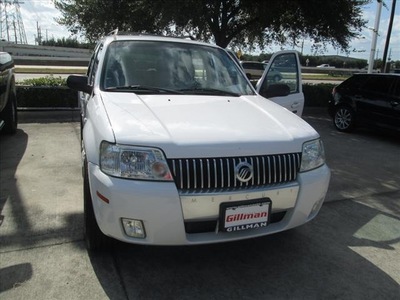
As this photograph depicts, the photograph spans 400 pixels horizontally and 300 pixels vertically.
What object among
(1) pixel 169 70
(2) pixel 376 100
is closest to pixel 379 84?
(2) pixel 376 100

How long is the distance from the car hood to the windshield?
10.7 inches

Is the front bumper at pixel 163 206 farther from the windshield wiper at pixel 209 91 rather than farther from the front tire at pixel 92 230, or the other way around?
the windshield wiper at pixel 209 91

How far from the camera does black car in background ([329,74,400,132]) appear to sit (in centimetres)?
859

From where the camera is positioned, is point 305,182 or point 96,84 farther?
point 96,84

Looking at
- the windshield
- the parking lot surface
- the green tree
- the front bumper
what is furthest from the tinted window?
the front bumper

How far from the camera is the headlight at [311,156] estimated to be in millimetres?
3210

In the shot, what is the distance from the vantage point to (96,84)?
3.97 meters

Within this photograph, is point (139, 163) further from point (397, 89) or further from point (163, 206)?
point (397, 89)

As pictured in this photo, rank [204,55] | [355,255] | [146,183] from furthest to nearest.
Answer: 1. [204,55]
2. [355,255]
3. [146,183]

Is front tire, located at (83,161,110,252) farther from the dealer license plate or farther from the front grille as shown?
the dealer license plate

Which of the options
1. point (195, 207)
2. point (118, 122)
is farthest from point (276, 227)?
point (118, 122)

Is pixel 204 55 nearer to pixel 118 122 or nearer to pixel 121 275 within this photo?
pixel 118 122

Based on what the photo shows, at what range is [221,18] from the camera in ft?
37.8

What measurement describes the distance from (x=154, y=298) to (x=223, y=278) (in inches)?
23.1
